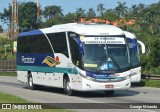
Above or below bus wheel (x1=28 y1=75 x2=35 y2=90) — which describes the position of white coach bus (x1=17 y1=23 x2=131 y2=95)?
above

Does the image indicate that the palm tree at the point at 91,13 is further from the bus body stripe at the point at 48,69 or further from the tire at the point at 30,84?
the tire at the point at 30,84

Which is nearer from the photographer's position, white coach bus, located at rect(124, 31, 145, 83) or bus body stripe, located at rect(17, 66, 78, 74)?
bus body stripe, located at rect(17, 66, 78, 74)

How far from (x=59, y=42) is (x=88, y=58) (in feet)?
10.3

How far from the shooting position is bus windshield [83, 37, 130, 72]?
21436 mm

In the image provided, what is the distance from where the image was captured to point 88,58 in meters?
21.5

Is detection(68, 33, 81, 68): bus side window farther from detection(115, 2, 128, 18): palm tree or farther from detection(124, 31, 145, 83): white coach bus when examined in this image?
detection(115, 2, 128, 18): palm tree

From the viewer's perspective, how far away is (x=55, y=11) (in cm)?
19675

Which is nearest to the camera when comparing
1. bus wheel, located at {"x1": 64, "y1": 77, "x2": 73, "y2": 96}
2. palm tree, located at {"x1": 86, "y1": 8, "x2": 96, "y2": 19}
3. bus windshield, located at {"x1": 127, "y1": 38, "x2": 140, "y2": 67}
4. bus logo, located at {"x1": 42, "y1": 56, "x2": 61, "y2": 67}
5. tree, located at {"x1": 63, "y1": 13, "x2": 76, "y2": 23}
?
bus wheel, located at {"x1": 64, "y1": 77, "x2": 73, "y2": 96}

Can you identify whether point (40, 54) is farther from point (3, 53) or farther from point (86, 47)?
point (3, 53)

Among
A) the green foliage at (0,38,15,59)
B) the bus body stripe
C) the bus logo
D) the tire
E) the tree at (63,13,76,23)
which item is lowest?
the green foliage at (0,38,15,59)

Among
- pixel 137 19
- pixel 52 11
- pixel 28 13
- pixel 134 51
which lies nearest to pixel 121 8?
pixel 137 19

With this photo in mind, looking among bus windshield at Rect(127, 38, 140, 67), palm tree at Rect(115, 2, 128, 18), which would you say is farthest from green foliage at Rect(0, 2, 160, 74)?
bus windshield at Rect(127, 38, 140, 67)

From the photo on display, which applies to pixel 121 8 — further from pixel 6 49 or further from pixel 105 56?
pixel 105 56

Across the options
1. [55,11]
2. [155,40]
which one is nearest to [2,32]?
[55,11]
